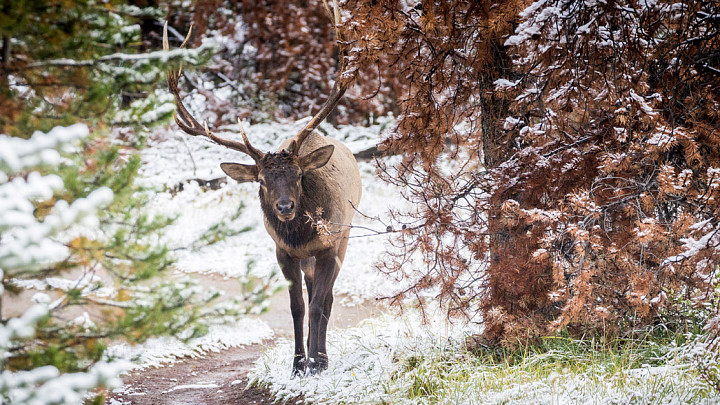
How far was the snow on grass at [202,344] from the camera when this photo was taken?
23.5 feet

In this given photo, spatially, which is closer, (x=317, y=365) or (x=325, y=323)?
(x=317, y=365)

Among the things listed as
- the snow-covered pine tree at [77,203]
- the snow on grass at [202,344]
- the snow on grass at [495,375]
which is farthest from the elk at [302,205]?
the snow-covered pine tree at [77,203]

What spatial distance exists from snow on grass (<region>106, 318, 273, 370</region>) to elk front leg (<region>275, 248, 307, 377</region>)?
735mm

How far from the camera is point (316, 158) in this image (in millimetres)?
5707

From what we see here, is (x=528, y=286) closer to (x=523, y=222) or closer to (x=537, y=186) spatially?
(x=523, y=222)

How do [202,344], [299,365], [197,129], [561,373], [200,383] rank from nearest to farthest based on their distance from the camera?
[561,373], [299,365], [197,129], [200,383], [202,344]

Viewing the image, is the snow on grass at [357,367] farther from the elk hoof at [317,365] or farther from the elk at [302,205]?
the elk at [302,205]

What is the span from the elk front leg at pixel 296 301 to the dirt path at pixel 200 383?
318mm

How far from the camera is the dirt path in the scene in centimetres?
566

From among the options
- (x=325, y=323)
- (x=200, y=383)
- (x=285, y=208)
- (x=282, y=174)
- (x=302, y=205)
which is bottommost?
(x=200, y=383)

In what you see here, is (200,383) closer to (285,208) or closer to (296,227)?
(296,227)

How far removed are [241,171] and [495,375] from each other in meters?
3.02

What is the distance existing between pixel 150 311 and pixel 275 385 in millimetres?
3204

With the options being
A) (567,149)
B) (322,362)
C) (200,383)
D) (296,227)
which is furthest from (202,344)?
(567,149)
